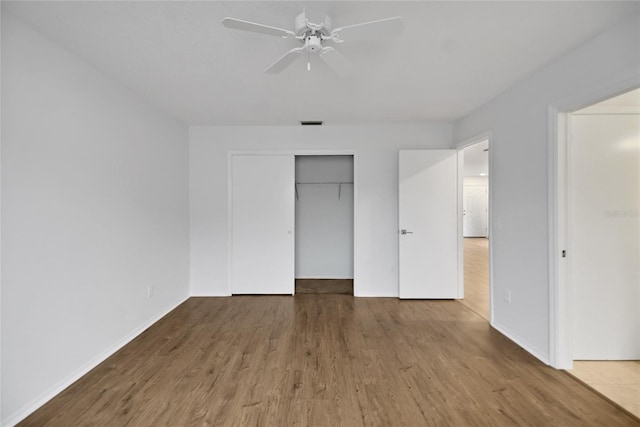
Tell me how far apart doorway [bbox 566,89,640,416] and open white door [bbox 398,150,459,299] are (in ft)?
5.03

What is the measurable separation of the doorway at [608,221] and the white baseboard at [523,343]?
0.20 meters

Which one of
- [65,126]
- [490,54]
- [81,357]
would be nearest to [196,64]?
[65,126]

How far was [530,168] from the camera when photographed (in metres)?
2.49

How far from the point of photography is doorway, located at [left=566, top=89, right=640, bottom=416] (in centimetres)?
228

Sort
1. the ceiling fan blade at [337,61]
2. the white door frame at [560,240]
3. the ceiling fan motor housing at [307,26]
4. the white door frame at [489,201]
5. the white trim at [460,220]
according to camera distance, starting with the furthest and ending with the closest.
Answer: the white trim at [460,220] → the white door frame at [489,201] → the white door frame at [560,240] → the ceiling fan blade at [337,61] → the ceiling fan motor housing at [307,26]

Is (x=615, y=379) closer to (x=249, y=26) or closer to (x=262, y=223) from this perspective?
(x=249, y=26)

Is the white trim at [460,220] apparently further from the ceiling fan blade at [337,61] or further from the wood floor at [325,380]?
the ceiling fan blade at [337,61]

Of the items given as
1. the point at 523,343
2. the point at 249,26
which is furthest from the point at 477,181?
the point at 249,26

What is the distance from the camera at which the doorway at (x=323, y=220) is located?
485 cm

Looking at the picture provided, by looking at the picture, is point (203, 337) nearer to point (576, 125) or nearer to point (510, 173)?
point (510, 173)

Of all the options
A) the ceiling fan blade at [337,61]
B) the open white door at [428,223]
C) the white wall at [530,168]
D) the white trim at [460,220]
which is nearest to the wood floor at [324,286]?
the open white door at [428,223]

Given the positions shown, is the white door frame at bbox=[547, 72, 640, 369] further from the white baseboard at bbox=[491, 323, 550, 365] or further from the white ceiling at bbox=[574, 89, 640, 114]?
the white ceiling at bbox=[574, 89, 640, 114]

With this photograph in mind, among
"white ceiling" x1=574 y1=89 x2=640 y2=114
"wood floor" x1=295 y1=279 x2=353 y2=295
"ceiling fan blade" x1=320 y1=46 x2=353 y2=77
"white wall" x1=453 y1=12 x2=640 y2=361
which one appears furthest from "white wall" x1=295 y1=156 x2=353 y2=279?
"white ceiling" x1=574 y1=89 x2=640 y2=114

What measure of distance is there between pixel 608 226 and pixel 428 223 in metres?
1.76
